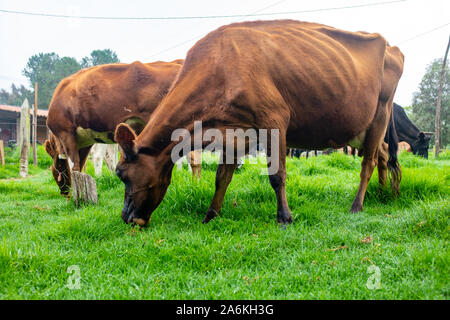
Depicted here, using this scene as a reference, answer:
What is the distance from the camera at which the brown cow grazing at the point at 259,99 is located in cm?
307

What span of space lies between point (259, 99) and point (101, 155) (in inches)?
225

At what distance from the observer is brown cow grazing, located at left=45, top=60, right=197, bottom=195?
15.9 feet

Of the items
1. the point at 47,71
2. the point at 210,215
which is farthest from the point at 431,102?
the point at 47,71

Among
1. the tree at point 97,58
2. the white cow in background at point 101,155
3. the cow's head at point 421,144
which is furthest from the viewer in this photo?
the tree at point 97,58

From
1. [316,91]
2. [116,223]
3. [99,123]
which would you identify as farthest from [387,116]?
[99,123]

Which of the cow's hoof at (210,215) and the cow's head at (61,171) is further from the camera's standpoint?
the cow's head at (61,171)

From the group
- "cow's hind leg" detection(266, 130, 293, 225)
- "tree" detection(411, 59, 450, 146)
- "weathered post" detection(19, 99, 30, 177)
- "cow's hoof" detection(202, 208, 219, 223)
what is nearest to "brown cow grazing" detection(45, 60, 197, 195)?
"cow's hoof" detection(202, 208, 219, 223)

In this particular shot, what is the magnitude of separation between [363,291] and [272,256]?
2.51 ft

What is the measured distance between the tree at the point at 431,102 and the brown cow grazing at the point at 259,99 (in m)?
27.1

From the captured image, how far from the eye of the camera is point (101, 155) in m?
7.79

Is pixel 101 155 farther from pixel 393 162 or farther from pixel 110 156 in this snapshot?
pixel 393 162

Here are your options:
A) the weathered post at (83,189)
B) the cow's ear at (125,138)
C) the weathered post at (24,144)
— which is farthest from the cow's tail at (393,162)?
the weathered post at (24,144)

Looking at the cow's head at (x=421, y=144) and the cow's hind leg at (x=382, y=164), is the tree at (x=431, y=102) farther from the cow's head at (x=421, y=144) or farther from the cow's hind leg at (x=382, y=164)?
the cow's hind leg at (x=382, y=164)
